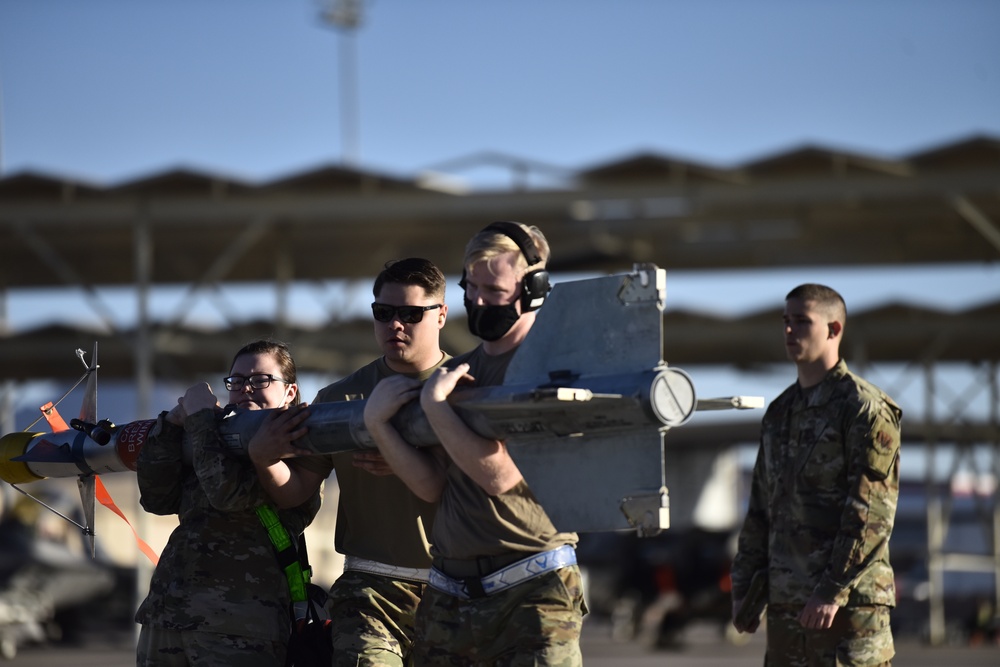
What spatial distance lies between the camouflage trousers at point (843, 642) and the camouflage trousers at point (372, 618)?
150 cm

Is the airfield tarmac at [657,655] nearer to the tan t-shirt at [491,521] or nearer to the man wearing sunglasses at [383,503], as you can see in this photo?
the man wearing sunglasses at [383,503]

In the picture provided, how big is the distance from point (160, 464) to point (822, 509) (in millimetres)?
2629

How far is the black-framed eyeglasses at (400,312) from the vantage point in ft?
15.8

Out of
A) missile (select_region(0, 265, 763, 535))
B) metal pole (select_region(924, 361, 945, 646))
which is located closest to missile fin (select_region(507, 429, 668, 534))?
missile (select_region(0, 265, 763, 535))

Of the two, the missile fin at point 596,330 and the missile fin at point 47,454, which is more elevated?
the missile fin at point 596,330

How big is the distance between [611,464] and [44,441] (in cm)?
287

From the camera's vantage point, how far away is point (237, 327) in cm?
1955

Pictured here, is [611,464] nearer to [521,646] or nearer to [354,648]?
[521,646]

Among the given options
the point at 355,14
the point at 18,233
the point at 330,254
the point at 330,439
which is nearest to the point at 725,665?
the point at 330,254

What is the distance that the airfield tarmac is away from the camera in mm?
15148

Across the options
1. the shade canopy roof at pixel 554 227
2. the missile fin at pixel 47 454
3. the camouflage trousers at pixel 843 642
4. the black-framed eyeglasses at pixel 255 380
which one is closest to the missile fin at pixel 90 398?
the missile fin at pixel 47 454

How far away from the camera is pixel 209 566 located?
15.6ft

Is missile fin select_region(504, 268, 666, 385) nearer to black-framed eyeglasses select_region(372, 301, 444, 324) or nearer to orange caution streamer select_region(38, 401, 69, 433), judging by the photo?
black-framed eyeglasses select_region(372, 301, 444, 324)

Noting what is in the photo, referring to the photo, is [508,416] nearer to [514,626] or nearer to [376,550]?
[514,626]
